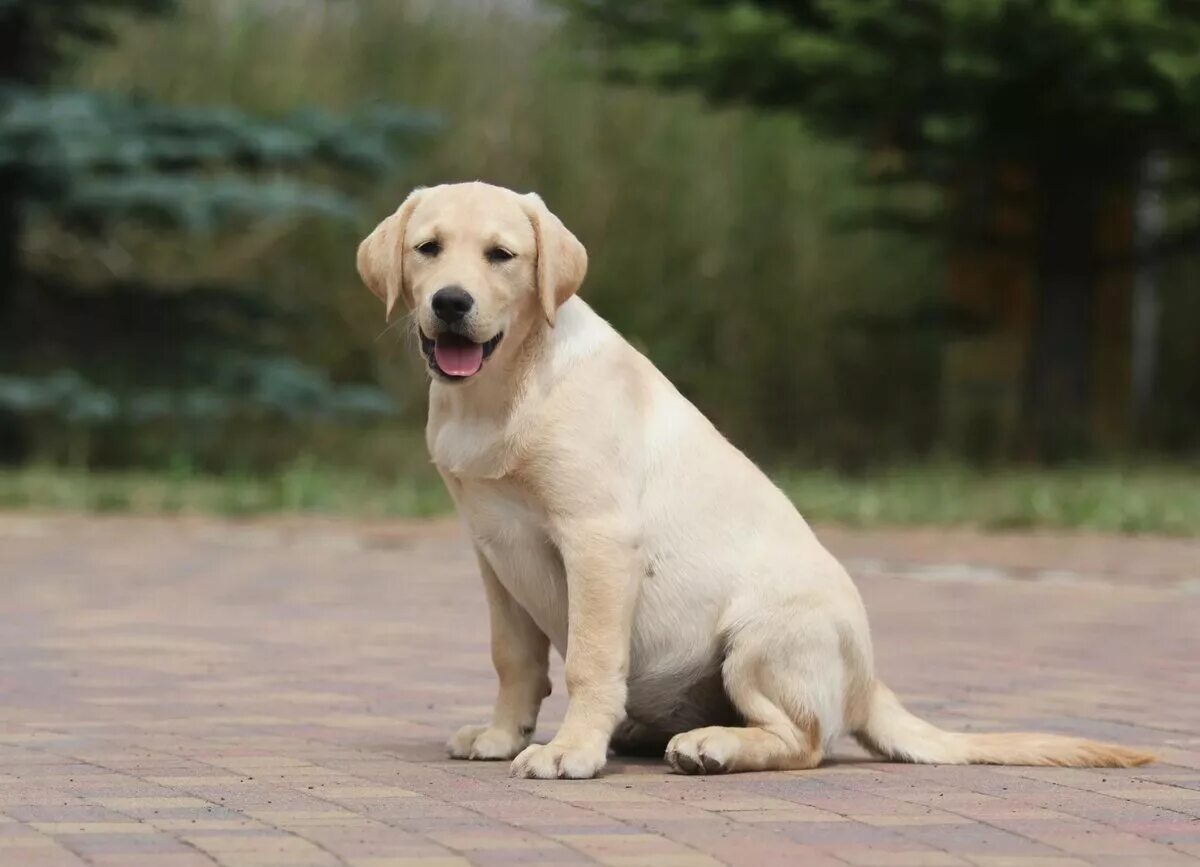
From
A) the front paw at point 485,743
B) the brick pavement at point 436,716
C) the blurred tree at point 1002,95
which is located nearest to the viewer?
the brick pavement at point 436,716

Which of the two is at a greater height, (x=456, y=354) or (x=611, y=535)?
(x=456, y=354)

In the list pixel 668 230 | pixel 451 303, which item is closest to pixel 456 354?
pixel 451 303

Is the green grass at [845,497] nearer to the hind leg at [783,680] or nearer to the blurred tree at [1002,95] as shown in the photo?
the blurred tree at [1002,95]

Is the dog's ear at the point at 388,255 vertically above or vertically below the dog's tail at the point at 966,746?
above

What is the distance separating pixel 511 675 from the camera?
5152mm

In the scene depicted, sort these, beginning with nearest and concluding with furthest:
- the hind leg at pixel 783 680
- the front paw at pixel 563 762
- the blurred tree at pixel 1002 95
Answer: the front paw at pixel 563 762, the hind leg at pixel 783 680, the blurred tree at pixel 1002 95

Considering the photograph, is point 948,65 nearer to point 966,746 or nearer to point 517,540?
point 966,746

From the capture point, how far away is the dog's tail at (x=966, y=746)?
4.95 metres

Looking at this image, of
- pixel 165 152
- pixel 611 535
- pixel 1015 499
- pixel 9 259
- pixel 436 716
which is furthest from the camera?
pixel 9 259

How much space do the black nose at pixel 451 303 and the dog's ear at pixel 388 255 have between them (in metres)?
0.28

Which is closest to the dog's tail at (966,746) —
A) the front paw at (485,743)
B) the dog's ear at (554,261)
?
the front paw at (485,743)

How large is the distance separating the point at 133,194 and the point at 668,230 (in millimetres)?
5242

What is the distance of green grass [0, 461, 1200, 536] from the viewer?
1215 centimetres

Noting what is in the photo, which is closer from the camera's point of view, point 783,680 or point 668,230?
point 783,680
